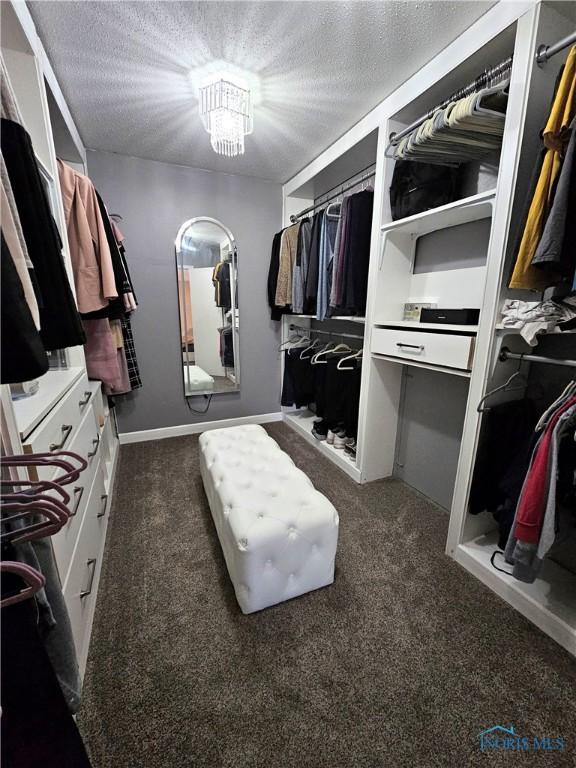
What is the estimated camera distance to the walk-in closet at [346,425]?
2.94ft

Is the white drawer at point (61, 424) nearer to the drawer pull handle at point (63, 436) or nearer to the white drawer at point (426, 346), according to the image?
the drawer pull handle at point (63, 436)

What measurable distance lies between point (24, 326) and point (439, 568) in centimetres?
188

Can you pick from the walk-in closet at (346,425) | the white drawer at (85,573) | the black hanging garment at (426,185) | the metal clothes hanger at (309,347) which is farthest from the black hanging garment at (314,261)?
the white drawer at (85,573)

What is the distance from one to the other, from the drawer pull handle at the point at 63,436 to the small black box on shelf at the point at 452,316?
5.74 ft

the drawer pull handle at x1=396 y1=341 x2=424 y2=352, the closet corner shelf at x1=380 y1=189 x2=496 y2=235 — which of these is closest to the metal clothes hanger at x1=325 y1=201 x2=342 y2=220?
the closet corner shelf at x1=380 y1=189 x2=496 y2=235

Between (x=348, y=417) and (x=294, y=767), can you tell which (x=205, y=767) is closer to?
(x=294, y=767)

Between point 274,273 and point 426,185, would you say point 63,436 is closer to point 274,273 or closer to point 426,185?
point 426,185

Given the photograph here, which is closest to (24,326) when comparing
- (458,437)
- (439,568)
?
(439,568)

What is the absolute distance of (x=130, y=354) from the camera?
2730 millimetres

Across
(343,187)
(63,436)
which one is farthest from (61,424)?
(343,187)

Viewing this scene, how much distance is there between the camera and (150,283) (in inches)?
111

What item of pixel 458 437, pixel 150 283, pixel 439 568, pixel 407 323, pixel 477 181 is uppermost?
pixel 477 181

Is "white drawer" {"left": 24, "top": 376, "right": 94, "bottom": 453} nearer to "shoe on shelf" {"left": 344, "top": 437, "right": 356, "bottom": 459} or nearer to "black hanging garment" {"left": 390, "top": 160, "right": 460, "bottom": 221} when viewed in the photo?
"shoe on shelf" {"left": 344, "top": 437, "right": 356, "bottom": 459}

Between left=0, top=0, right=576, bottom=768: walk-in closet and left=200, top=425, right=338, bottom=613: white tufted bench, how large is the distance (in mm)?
13
